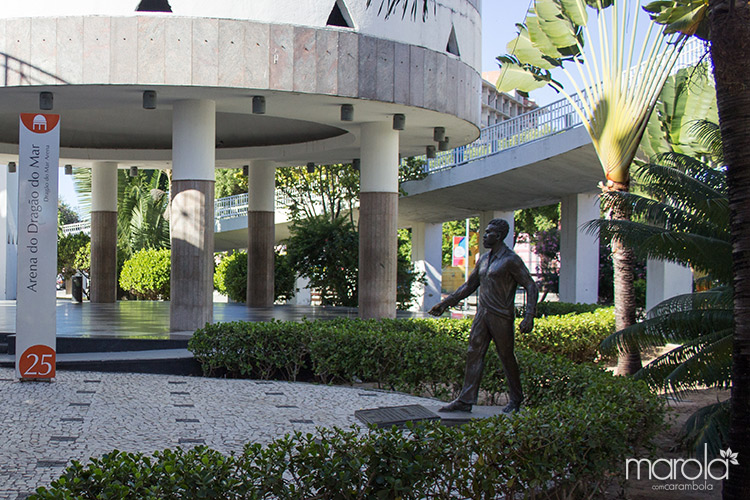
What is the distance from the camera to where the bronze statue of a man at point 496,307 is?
7.76 metres

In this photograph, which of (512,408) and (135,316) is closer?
(512,408)

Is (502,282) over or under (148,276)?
over

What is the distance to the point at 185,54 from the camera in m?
12.9

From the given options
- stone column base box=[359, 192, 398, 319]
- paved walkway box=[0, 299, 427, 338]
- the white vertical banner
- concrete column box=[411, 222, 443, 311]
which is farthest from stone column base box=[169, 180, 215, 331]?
concrete column box=[411, 222, 443, 311]

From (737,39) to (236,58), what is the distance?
365 inches

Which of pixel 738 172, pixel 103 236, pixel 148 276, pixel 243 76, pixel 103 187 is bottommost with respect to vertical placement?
pixel 148 276

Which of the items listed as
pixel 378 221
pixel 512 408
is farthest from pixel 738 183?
pixel 378 221

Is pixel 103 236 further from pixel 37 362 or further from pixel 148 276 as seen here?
pixel 37 362

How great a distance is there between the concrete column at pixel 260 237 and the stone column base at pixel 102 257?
4.19 m

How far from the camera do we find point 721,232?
27.8 feet

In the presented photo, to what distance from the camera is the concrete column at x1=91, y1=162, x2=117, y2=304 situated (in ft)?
74.5

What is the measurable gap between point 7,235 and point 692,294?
76.9 ft

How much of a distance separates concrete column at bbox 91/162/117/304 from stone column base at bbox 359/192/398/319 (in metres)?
9.53

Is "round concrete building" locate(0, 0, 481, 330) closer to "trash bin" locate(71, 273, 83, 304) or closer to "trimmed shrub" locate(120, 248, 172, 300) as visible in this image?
"trash bin" locate(71, 273, 83, 304)
